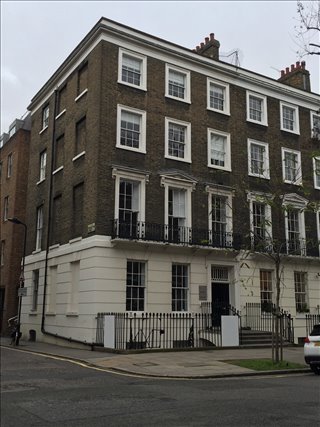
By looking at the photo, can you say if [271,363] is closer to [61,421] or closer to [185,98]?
[61,421]

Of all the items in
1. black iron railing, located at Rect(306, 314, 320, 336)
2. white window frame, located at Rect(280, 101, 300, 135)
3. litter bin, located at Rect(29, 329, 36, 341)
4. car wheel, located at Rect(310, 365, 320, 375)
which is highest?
white window frame, located at Rect(280, 101, 300, 135)

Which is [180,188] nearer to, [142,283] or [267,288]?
[142,283]

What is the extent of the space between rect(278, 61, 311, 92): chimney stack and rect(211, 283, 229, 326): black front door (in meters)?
13.7

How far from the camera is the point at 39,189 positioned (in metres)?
27.5

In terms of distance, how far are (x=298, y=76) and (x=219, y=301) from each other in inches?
599

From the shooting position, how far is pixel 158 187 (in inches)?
870

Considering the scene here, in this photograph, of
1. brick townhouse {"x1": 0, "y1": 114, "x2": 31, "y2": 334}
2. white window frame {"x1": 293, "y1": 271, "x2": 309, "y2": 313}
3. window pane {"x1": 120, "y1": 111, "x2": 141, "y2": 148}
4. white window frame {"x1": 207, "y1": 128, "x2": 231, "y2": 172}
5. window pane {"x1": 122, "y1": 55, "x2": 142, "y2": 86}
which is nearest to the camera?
window pane {"x1": 120, "y1": 111, "x2": 141, "y2": 148}

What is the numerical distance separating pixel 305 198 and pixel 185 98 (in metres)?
8.87

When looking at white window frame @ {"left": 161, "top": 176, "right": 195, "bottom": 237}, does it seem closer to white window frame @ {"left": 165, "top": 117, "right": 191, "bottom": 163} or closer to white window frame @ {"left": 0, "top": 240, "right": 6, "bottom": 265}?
white window frame @ {"left": 165, "top": 117, "right": 191, "bottom": 163}

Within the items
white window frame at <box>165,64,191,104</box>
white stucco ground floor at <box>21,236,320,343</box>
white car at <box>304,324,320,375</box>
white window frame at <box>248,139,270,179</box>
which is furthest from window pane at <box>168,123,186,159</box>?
white car at <box>304,324,320,375</box>

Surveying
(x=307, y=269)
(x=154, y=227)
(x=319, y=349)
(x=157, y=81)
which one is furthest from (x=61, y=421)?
(x=307, y=269)

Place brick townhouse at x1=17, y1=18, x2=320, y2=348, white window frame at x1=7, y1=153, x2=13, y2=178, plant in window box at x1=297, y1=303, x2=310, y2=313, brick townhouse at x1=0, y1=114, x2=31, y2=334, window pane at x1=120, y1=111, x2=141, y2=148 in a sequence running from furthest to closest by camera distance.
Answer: white window frame at x1=7, y1=153, x2=13, y2=178 < brick townhouse at x1=0, y1=114, x2=31, y2=334 < plant in window box at x1=297, y1=303, x2=310, y2=313 < window pane at x1=120, y1=111, x2=141, y2=148 < brick townhouse at x1=17, y1=18, x2=320, y2=348

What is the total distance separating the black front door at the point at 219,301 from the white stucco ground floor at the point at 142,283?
0.17ft

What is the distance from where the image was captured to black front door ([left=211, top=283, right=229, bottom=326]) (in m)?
22.3
